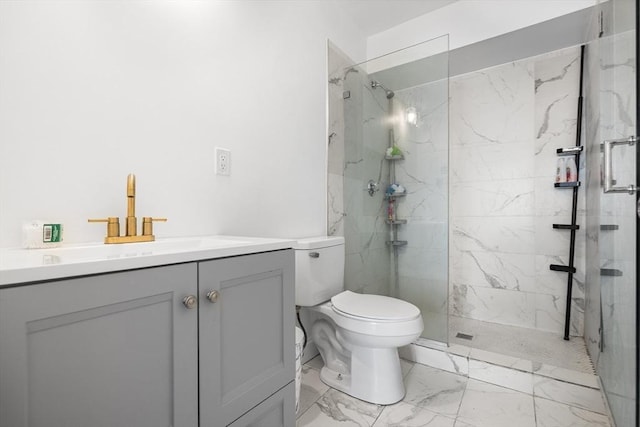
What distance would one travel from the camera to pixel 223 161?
144 cm

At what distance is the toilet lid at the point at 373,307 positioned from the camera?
154cm

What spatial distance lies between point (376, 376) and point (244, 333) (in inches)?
39.4

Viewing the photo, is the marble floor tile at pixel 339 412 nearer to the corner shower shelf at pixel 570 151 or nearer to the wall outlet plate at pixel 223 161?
the wall outlet plate at pixel 223 161

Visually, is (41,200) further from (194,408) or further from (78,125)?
(194,408)

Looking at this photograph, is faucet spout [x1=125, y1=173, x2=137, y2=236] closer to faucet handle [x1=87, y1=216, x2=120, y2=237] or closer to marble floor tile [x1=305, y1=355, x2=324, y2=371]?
faucet handle [x1=87, y1=216, x2=120, y2=237]


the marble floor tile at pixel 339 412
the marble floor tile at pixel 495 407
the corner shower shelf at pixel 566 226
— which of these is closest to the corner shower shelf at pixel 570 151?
the corner shower shelf at pixel 566 226

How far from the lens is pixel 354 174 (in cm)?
238

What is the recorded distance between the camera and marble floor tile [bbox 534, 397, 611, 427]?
4.72 feet

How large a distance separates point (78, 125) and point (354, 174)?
1.70 metres

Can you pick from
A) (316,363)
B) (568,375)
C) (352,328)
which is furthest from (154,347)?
(568,375)

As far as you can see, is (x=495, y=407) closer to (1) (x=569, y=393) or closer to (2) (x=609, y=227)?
(1) (x=569, y=393)

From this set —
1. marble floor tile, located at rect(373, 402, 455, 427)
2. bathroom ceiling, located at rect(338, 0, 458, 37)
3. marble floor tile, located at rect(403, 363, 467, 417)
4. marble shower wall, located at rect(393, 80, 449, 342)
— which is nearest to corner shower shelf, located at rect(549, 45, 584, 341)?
marble shower wall, located at rect(393, 80, 449, 342)

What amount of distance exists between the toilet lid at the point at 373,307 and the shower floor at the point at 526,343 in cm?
72

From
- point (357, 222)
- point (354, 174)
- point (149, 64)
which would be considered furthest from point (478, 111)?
point (149, 64)
